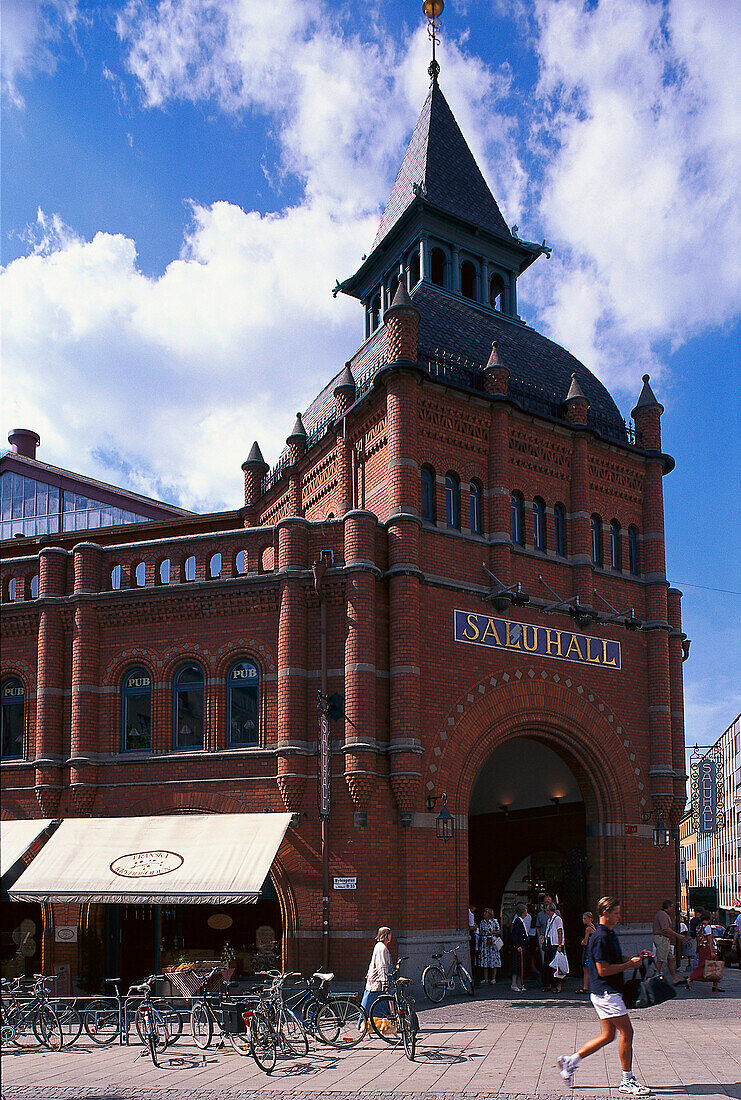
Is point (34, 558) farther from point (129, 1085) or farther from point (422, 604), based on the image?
point (129, 1085)

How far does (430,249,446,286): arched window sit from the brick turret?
8.83m

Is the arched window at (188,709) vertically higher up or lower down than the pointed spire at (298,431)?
lower down

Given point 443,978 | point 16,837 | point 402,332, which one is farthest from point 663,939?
point 402,332

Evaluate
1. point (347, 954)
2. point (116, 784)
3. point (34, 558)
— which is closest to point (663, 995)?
point (347, 954)

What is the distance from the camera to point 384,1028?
15695 mm

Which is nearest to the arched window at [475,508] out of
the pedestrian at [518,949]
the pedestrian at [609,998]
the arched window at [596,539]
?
the arched window at [596,539]

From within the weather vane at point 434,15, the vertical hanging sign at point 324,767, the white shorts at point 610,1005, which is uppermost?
→ the weather vane at point 434,15

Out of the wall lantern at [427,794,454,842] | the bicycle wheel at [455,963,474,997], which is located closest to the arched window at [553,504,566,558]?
the wall lantern at [427,794,454,842]

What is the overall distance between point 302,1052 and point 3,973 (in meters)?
10.9

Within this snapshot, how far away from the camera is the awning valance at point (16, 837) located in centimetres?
2144

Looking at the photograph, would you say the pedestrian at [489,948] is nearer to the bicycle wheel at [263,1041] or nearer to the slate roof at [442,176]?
the bicycle wheel at [263,1041]

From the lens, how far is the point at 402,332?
23.8 metres

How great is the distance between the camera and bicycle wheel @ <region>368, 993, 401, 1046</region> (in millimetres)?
15383

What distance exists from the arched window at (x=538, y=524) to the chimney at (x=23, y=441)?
25.0 metres
